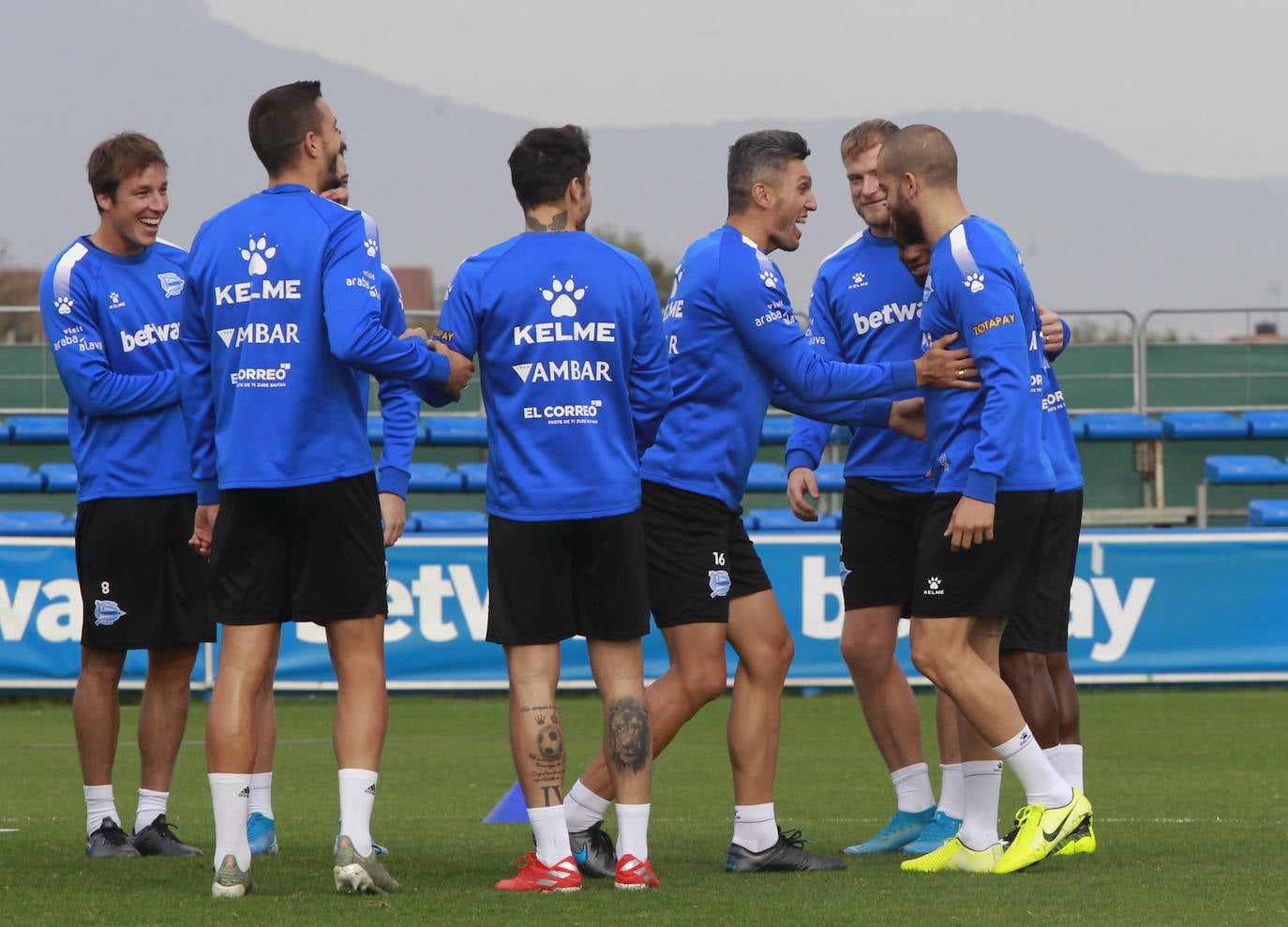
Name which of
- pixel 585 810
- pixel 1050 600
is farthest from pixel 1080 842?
pixel 585 810

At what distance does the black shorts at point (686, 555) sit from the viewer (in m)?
5.02

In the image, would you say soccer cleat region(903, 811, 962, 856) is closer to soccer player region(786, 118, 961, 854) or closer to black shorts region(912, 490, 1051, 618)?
soccer player region(786, 118, 961, 854)

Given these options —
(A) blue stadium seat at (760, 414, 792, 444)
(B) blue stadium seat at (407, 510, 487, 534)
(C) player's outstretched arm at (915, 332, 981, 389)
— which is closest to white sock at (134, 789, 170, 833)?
(C) player's outstretched arm at (915, 332, 981, 389)

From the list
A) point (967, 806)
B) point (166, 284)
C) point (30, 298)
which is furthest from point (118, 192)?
point (30, 298)

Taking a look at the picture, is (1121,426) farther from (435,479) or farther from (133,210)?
(133,210)

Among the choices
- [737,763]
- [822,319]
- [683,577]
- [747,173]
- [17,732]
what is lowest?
[17,732]

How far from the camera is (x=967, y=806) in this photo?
5.09m

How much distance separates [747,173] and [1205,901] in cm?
248

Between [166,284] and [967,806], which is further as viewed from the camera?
[166,284]

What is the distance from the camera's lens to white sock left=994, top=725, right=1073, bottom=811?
4855 mm

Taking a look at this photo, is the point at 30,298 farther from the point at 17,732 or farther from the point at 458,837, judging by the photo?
the point at 458,837

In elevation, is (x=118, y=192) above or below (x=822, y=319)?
above


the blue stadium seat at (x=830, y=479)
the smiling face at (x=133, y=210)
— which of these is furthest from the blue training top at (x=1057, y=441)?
the blue stadium seat at (x=830, y=479)

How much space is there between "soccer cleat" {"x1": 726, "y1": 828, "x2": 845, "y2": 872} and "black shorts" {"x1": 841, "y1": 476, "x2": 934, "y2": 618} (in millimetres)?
994
